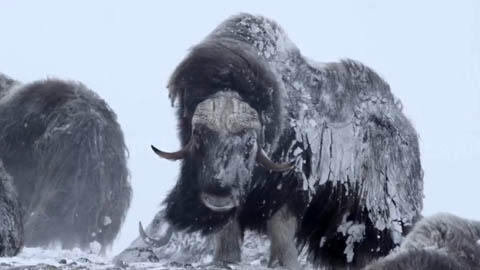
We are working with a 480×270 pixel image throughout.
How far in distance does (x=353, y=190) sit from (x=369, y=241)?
30 cm

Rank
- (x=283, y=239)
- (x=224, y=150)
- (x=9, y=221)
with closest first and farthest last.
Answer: (x=224, y=150) → (x=9, y=221) → (x=283, y=239)

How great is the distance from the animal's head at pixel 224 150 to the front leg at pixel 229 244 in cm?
36

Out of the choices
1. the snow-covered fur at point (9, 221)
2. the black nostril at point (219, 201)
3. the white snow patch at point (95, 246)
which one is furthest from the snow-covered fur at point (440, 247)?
the white snow patch at point (95, 246)

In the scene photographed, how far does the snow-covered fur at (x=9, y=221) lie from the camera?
21.1ft

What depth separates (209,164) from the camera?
637 centimetres

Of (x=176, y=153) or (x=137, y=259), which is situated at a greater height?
(x=176, y=153)

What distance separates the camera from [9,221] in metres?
6.59

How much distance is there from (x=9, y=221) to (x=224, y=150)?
1.19 metres

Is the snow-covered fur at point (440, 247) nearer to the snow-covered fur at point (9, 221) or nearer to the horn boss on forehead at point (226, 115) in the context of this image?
the horn boss on forehead at point (226, 115)

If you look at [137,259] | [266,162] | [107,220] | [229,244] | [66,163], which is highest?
[266,162]

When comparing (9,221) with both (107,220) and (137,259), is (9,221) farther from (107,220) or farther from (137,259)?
(107,220)

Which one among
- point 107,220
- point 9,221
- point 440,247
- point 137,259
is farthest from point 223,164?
point 107,220

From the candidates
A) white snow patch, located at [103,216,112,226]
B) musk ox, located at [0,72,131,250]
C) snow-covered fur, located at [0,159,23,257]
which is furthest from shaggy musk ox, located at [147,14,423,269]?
white snow patch, located at [103,216,112,226]

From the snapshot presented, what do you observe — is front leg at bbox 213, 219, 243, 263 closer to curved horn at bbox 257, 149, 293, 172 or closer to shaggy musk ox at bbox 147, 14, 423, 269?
shaggy musk ox at bbox 147, 14, 423, 269
